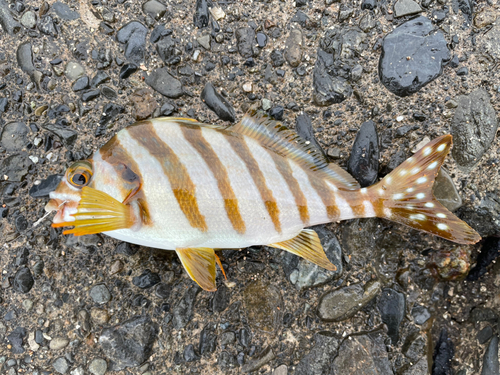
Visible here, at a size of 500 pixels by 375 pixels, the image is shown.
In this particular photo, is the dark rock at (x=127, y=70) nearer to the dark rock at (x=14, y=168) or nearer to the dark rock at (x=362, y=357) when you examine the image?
the dark rock at (x=14, y=168)

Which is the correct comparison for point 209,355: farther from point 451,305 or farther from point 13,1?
A: point 13,1

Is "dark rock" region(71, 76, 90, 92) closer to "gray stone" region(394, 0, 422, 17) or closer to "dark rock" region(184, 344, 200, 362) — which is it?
"dark rock" region(184, 344, 200, 362)

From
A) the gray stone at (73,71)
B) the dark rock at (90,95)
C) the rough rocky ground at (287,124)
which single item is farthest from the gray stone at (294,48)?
the gray stone at (73,71)

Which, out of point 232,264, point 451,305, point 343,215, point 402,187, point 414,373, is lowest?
point 414,373

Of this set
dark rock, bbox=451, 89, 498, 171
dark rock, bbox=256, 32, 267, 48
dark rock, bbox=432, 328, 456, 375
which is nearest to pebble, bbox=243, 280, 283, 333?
dark rock, bbox=432, 328, 456, 375

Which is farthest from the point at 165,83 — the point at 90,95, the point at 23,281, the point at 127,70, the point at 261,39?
the point at 23,281

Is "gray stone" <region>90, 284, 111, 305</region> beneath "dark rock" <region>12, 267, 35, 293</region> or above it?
above

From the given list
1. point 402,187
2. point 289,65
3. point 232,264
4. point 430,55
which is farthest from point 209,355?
point 430,55
